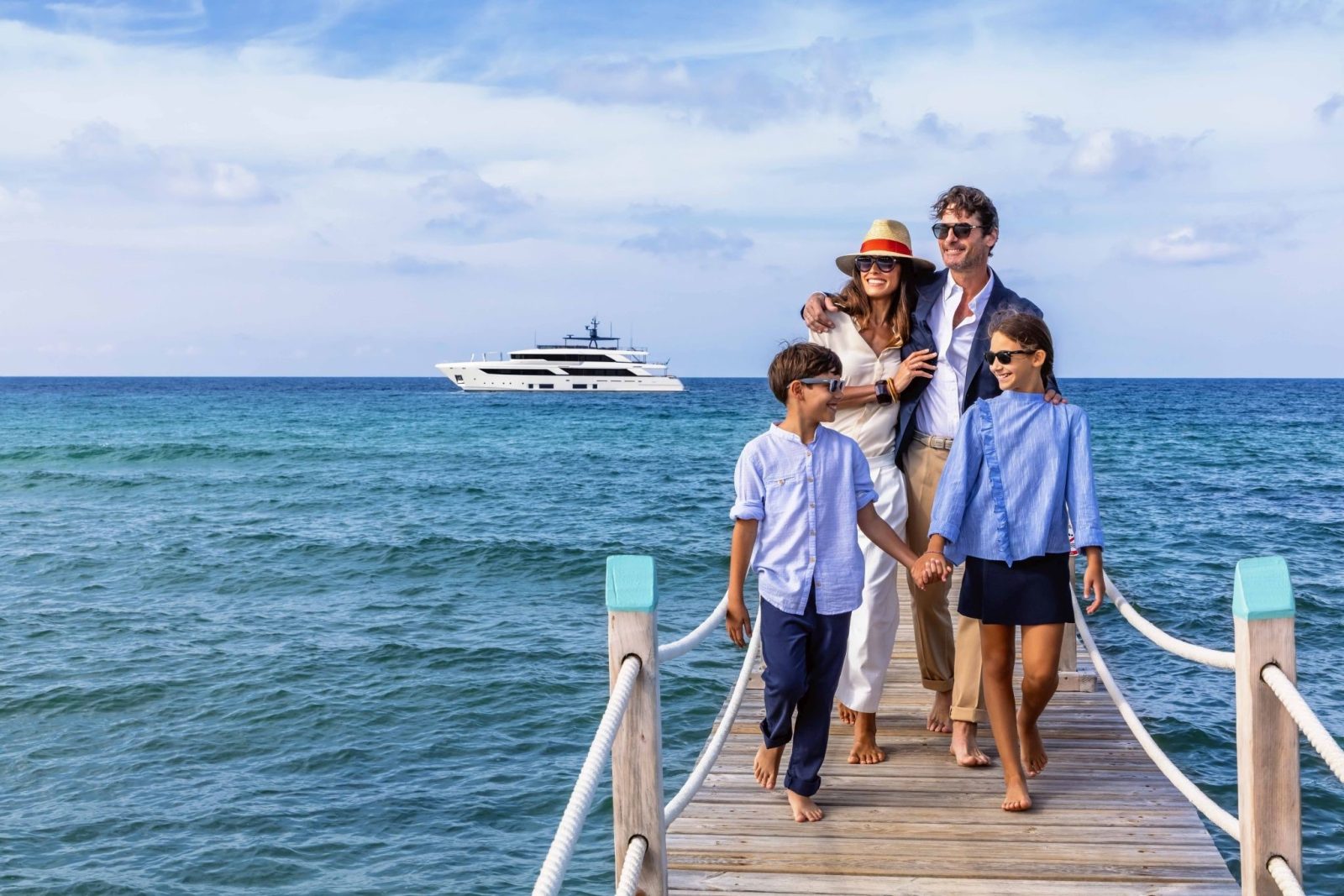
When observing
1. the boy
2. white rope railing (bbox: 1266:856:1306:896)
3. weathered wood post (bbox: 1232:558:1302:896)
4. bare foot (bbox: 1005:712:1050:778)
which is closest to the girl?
the boy

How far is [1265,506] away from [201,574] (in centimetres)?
1811

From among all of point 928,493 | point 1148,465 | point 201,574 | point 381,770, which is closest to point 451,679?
point 381,770

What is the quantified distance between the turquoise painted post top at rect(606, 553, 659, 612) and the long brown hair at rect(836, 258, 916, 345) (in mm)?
1670

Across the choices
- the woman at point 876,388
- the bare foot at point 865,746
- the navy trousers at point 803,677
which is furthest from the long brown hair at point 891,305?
the bare foot at point 865,746

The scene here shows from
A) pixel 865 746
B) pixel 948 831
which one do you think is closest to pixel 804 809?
pixel 948 831

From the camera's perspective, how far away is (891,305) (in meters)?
4.12

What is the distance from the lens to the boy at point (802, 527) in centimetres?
344

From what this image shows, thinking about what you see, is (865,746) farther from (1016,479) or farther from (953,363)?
(953,363)

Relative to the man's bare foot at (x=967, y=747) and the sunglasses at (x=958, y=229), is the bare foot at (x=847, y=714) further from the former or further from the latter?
the sunglasses at (x=958, y=229)

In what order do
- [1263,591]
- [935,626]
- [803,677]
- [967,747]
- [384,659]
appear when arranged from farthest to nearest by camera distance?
[384,659] → [935,626] → [967,747] → [803,677] → [1263,591]

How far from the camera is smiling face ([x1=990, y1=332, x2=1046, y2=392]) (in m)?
3.59

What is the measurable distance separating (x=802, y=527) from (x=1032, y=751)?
1460mm

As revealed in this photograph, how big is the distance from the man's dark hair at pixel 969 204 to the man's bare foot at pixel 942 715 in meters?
1.94

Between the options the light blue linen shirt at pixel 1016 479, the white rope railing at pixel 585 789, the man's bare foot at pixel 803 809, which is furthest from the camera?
the man's bare foot at pixel 803 809
